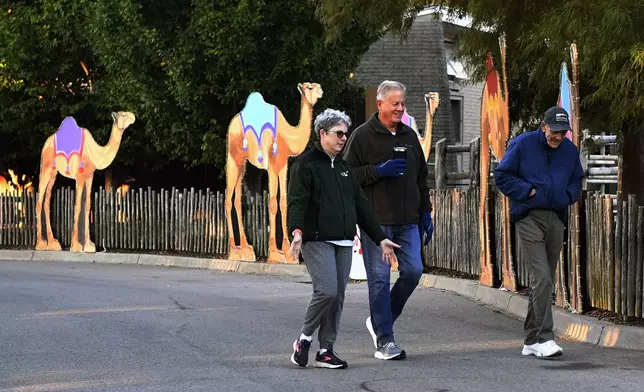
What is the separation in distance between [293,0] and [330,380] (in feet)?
52.4

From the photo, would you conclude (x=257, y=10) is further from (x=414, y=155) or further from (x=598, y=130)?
(x=414, y=155)

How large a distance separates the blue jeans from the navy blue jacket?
0.78m

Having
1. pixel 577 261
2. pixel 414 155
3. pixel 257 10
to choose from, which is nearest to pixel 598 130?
pixel 577 261

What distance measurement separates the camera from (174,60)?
72.9ft

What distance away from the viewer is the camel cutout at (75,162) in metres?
21.0

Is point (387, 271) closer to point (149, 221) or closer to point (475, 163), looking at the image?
point (475, 163)

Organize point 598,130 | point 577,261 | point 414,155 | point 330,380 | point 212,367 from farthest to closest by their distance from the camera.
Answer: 1. point 598,130
2. point 577,261
3. point 414,155
4. point 212,367
5. point 330,380

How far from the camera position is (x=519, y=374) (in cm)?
762

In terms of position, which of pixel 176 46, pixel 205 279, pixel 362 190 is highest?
pixel 176 46

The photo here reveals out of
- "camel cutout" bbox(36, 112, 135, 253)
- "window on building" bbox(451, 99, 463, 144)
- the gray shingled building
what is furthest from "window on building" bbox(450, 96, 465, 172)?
"camel cutout" bbox(36, 112, 135, 253)

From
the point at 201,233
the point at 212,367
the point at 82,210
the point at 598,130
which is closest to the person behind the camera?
the point at 212,367

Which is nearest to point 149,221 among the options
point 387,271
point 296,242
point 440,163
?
point 440,163

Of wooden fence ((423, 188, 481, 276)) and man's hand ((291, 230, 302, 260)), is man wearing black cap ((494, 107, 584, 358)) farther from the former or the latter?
wooden fence ((423, 188, 481, 276))

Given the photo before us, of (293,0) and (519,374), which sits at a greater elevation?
(293,0)
